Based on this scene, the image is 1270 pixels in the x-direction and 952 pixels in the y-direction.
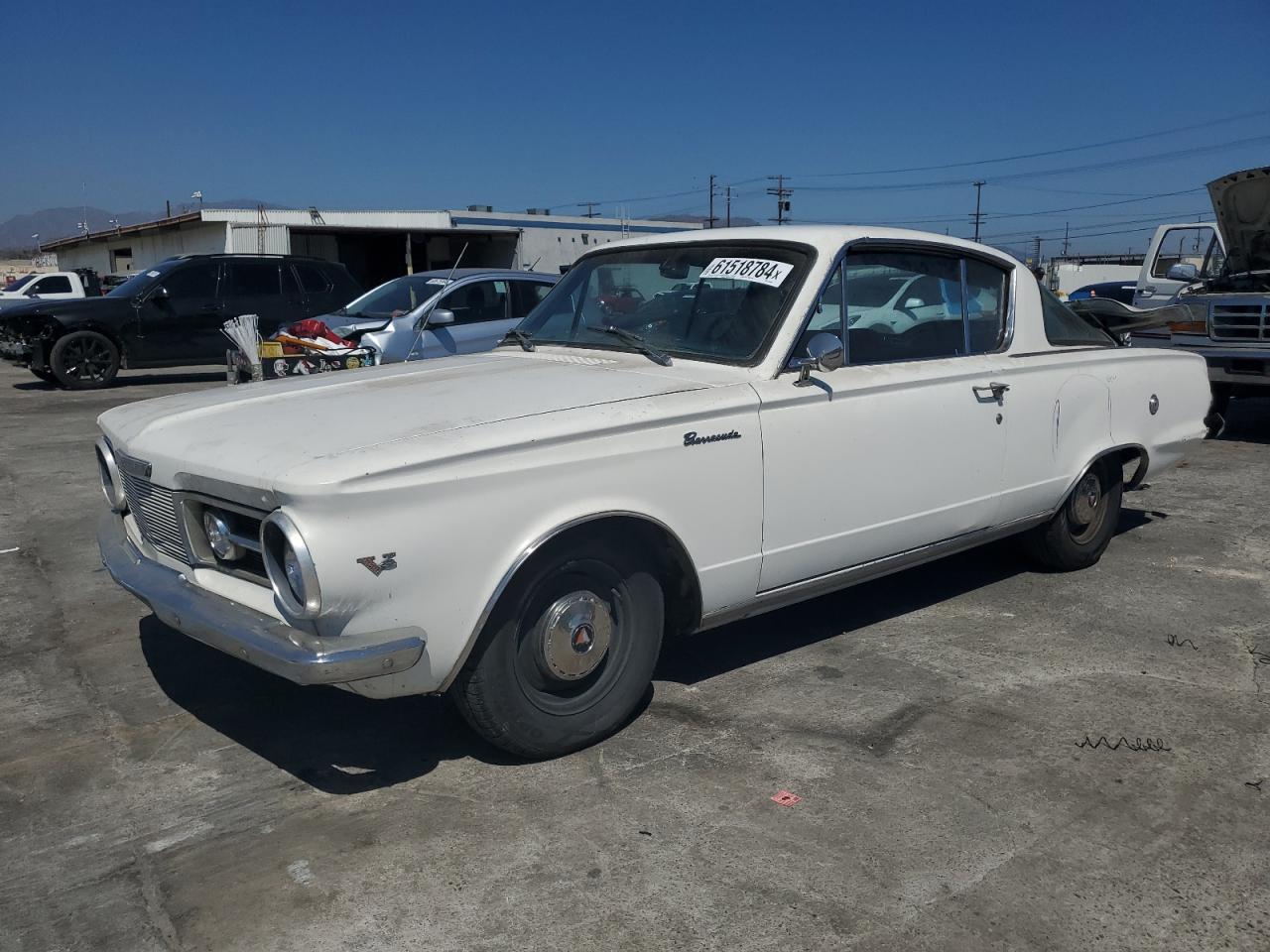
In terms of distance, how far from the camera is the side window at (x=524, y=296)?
36.0 ft

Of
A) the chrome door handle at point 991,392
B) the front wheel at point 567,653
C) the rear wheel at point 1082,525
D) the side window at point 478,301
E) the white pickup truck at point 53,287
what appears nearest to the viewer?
the front wheel at point 567,653

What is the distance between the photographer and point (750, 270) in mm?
4152

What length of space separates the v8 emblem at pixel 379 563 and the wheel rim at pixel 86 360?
13223 mm

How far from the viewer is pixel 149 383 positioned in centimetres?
1529

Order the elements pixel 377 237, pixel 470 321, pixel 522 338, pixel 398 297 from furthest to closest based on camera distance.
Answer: pixel 377 237 → pixel 398 297 → pixel 470 321 → pixel 522 338

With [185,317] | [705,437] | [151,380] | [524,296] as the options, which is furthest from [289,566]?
[151,380]

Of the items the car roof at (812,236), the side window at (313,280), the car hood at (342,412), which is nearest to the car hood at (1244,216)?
the car roof at (812,236)

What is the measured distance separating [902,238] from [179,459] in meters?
2.97

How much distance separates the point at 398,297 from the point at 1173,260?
9162 mm

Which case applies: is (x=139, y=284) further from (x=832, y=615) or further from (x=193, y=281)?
(x=832, y=615)

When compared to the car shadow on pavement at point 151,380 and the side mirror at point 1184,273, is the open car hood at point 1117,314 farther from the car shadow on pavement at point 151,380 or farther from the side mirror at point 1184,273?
the car shadow on pavement at point 151,380

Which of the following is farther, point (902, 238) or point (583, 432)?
point (902, 238)

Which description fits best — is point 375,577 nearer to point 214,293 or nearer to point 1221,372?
point 1221,372

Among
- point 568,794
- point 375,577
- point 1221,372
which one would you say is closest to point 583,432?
point 375,577
